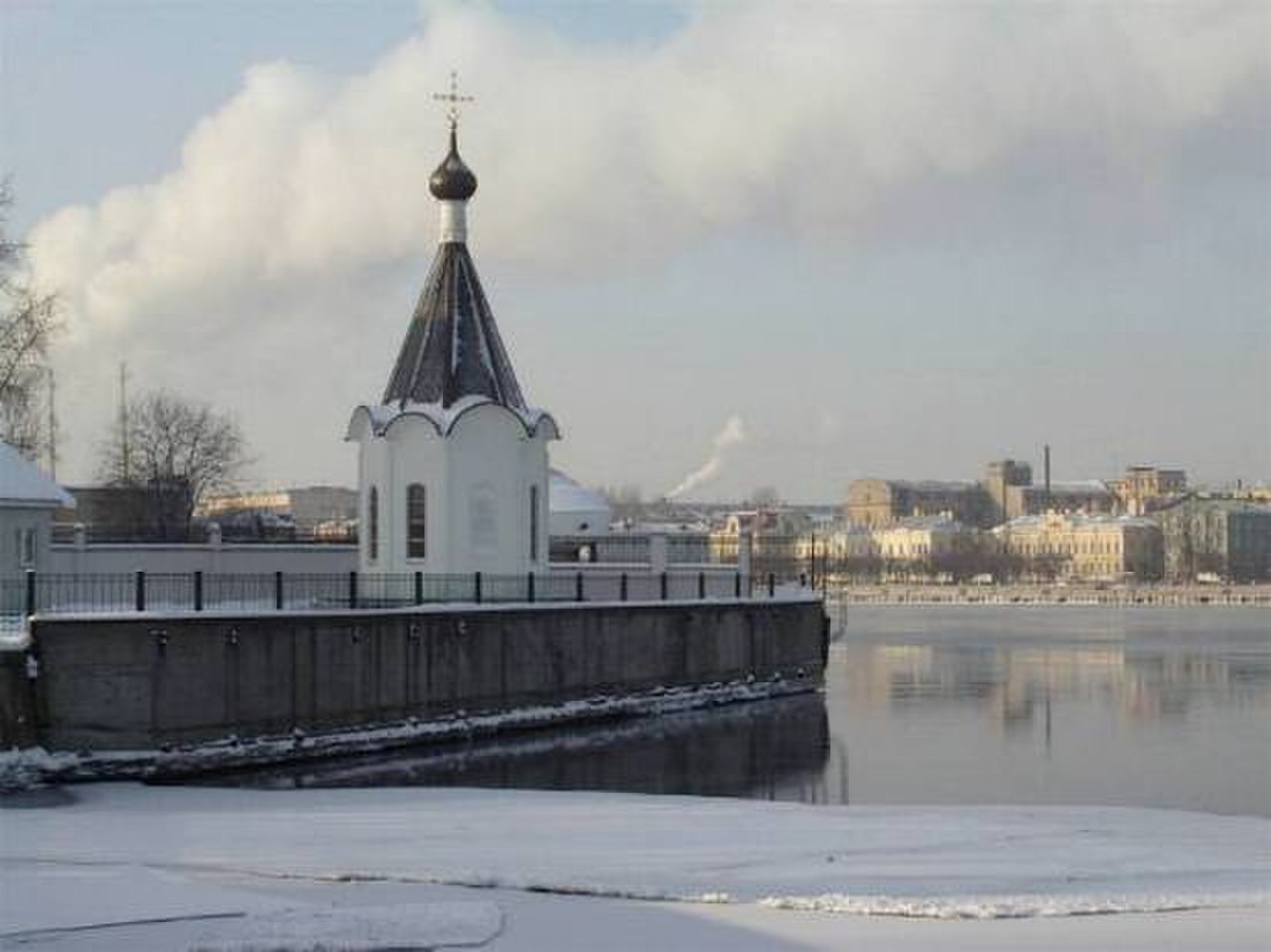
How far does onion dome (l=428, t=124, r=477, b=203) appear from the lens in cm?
3722

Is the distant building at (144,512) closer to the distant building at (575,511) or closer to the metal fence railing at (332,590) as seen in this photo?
the distant building at (575,511)

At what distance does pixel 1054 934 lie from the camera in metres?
11.5

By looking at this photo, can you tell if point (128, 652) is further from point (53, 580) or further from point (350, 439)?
point (350, 439)

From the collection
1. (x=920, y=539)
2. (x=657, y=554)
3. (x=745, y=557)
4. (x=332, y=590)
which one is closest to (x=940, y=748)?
(x=657, y=554)

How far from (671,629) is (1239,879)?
76.6ft

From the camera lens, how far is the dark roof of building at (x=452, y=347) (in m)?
35.6

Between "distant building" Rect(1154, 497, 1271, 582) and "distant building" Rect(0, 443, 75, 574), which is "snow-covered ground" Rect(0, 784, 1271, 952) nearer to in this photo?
"distant building" Rect(0, 443, 75, 574)

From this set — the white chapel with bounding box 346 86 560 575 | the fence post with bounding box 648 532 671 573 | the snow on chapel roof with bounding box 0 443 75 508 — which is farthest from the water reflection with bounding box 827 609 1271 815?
the snow on chapel roof with bounding box 0 443 75 508

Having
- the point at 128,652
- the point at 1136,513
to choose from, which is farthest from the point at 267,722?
the point at 1136,513

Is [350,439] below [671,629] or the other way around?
the other way around

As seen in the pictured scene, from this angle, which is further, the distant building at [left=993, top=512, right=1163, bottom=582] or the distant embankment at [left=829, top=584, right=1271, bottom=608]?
the distant building at [left=993, top=512, right=1163, bottom=582]

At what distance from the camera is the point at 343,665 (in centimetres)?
2783

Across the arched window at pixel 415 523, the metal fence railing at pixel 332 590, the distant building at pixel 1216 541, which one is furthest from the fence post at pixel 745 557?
the distant building at pixel 1216 541

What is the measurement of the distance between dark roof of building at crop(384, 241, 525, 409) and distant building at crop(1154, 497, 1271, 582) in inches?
4826
